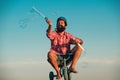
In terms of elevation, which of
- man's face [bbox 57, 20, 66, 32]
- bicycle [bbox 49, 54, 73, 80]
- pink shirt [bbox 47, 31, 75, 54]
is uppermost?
man's face [bbox 57, 20, 66, 32]

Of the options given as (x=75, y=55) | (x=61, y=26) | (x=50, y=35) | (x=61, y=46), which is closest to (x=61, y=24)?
(x=61, y=26)

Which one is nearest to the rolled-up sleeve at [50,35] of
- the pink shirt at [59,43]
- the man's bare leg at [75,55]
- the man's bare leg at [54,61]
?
the pink shirt at [59,43]

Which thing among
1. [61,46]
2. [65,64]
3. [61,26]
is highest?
[61,26]

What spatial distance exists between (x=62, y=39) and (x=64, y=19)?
15.3 inches

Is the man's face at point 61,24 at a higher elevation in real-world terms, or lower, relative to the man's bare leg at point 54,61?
higher

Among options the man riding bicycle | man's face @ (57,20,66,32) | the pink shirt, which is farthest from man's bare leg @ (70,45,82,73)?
man's face @ (57,20,66,32)

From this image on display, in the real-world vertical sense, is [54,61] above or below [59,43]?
below

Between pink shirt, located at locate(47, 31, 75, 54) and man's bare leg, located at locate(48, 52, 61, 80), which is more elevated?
pink shirt, located at locate(47, 31, 75, 54)

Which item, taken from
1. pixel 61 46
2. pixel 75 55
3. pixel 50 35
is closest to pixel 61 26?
pixel 50 35

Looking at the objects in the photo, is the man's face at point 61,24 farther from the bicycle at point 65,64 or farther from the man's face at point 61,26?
the bicycle at point 65,64

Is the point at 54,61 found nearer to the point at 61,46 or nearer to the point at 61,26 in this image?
the point at 61,46

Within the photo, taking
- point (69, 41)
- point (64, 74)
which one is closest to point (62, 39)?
point (69, 41)

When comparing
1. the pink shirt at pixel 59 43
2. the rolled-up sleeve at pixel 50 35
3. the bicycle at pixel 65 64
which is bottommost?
the bicycle at pixel 65 64

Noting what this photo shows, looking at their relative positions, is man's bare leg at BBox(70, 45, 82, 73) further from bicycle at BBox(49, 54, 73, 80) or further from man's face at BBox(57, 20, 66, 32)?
man's face at BBox(57, 20, 66, 32)
